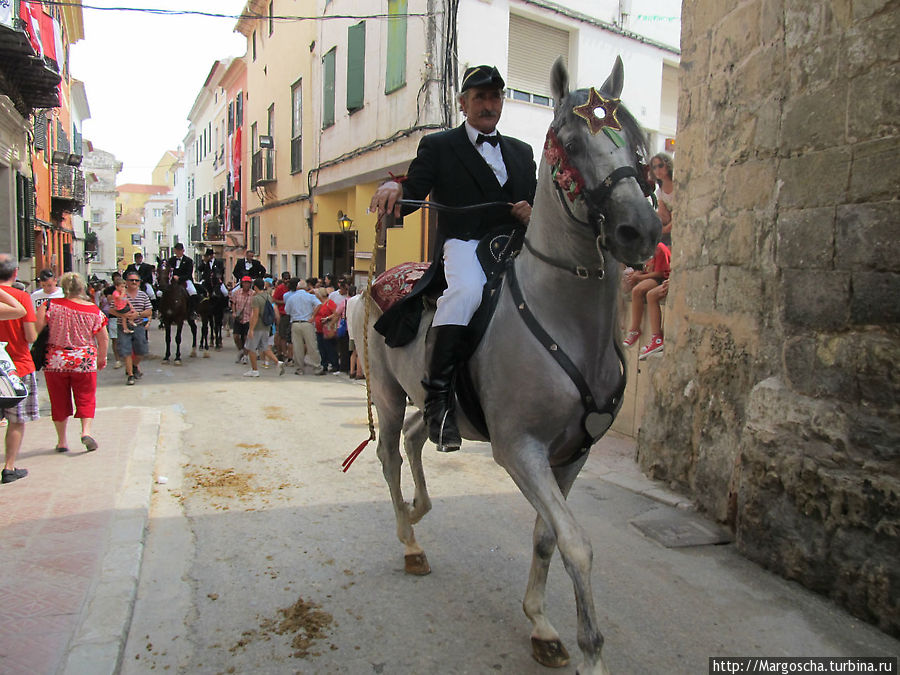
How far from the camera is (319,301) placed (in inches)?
553

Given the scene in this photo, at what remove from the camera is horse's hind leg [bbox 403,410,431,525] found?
4.13 m

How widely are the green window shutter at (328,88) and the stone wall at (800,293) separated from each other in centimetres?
1450

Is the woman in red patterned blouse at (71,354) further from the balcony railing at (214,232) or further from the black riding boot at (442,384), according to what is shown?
the balcony railing at (214,232)

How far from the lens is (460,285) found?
3088 mm

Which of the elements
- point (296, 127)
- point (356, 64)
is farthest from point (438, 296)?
point (296, 127)

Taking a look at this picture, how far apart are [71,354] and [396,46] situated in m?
10.5

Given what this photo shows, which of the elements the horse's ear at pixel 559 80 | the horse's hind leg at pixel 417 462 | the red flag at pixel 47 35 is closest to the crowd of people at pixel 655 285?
the horse's hind leg at pixel 417 462

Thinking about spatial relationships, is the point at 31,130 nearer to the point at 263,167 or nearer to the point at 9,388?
the point at 263,167

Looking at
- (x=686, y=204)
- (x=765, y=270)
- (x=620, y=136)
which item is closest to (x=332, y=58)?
(x=686, y=204)

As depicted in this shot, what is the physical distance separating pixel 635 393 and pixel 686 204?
104 inches

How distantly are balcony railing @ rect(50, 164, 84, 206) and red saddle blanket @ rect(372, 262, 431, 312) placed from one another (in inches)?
874

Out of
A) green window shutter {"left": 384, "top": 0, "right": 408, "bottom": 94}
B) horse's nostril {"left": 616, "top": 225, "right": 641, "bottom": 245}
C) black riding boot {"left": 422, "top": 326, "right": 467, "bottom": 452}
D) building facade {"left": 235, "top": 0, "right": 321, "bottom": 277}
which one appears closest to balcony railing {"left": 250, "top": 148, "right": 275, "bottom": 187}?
building facade {"left": 235, "top": 0, "right": 321, "bottom": 277}

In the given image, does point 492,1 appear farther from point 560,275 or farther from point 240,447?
point 560,275

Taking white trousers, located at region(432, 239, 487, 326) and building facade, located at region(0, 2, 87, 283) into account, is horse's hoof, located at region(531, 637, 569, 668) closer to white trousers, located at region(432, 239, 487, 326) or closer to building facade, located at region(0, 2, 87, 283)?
white trousers, located at region(432, 239, 487, 326)
